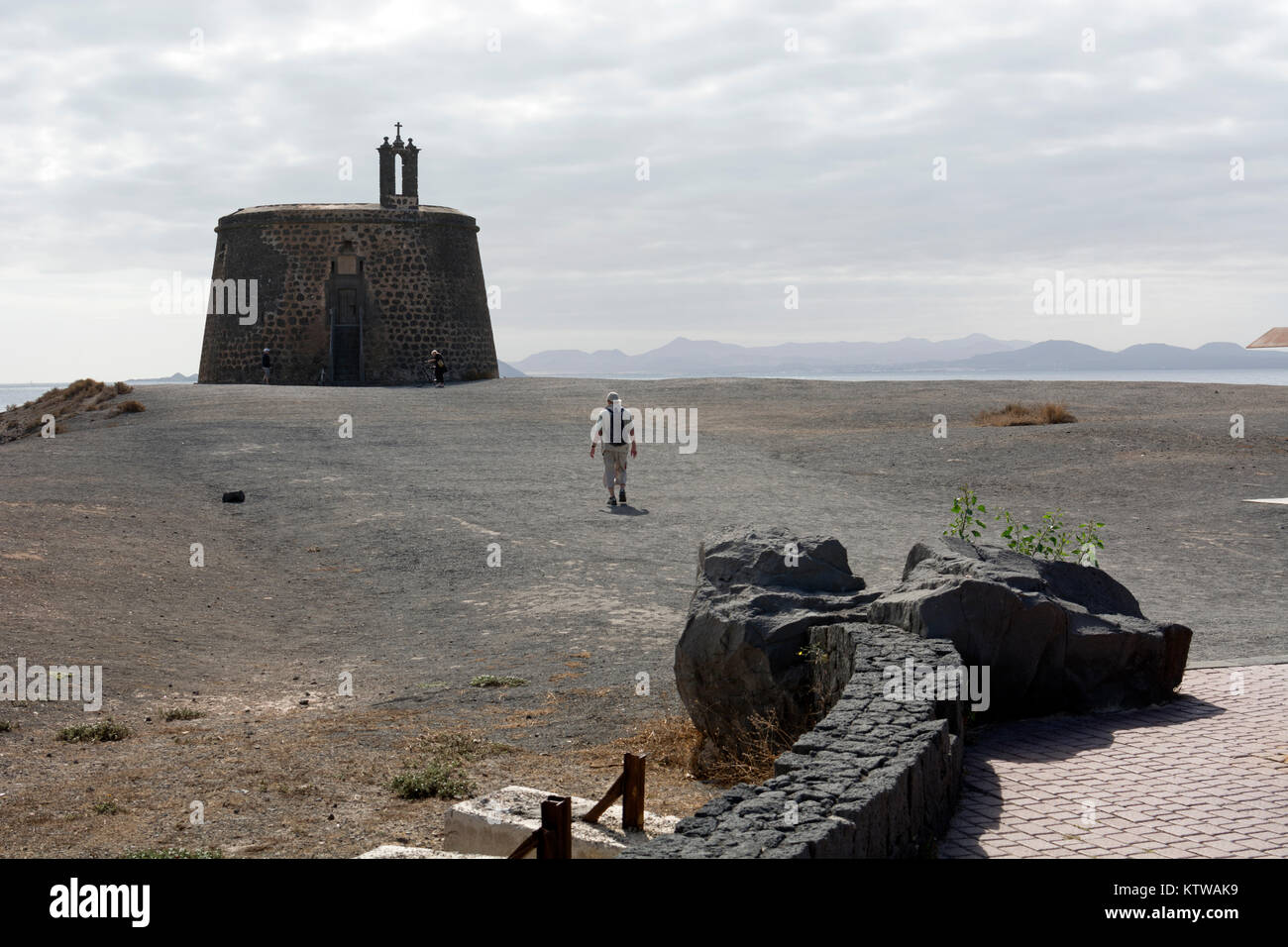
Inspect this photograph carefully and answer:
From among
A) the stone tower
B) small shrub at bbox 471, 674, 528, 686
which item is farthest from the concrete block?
the stone tower

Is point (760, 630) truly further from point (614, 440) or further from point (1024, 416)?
point (1024, 416)

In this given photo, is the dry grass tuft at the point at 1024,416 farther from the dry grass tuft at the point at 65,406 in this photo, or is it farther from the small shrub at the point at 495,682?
the dry grass tuft at the point at 65,406

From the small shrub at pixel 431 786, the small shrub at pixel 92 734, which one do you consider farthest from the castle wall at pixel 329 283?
the small shrub at pixel 431 786

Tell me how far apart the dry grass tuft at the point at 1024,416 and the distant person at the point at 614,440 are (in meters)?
10.8

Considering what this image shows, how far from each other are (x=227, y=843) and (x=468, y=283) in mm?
37828

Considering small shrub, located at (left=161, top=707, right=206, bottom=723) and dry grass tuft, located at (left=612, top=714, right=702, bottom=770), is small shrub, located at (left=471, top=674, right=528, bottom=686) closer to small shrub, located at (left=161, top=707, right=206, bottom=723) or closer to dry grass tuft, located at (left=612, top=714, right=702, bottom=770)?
dry grass tuft, located at (left=612, top=714, right=702, bottom=770)

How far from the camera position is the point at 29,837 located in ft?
22.5

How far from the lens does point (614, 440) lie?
1742 centimetres

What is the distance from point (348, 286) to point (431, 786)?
116 feet

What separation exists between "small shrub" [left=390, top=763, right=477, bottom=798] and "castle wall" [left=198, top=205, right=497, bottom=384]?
34.3m

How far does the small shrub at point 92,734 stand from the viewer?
892cm
